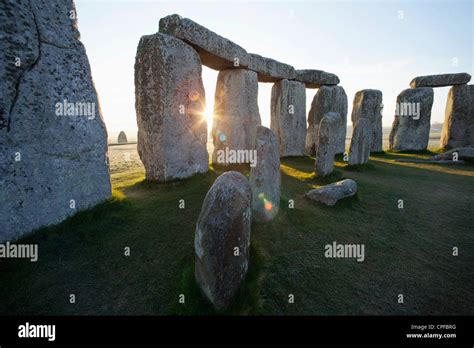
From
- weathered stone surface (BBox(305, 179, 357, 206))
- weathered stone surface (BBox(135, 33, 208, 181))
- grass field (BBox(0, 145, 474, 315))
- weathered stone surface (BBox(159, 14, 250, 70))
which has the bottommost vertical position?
grass field (BBox(0, 145, 474, 315))

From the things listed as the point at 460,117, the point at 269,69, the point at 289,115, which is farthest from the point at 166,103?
the point at 460,117

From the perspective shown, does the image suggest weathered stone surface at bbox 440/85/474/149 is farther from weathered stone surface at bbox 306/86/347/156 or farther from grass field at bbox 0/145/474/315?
grass field at bbox 0/145/474/315

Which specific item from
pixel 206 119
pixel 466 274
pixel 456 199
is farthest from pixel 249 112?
pixel 466 274

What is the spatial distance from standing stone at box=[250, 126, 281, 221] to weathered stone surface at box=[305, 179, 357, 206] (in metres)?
1.36

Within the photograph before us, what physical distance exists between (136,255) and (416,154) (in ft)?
53.8

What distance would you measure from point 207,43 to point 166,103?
2.41m

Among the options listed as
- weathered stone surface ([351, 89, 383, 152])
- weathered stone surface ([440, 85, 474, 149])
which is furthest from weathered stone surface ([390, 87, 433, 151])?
→ weathered stone surface ([351, 89, 383, 152])

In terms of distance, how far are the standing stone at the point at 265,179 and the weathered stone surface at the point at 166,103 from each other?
8.16ft

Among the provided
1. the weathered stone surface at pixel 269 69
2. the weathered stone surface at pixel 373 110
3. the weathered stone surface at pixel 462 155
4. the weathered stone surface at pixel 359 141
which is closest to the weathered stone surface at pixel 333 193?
the weathered stone surface at pixel 359 141

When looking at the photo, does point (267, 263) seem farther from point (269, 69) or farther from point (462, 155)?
point (462, 155)

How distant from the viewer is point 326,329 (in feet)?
8.80

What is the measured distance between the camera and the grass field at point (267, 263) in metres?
2.93

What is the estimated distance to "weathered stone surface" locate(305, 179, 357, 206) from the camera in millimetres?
5609

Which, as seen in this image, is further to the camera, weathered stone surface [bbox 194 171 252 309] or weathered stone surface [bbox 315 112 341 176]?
weathered stone surface [bbox 315 112 341 176]
